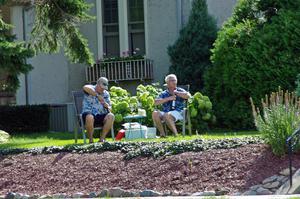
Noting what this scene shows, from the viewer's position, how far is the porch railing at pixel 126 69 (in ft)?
71.1

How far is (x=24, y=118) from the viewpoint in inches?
833

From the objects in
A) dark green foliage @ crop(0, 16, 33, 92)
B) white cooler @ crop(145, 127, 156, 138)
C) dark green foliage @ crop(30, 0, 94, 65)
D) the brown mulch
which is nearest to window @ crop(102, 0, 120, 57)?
dark green foliage @ crop(30, 0, 94, 65)

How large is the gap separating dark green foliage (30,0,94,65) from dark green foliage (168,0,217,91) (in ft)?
12.6

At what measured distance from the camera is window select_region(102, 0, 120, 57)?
2234 cm

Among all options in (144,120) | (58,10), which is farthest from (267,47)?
(58,10)

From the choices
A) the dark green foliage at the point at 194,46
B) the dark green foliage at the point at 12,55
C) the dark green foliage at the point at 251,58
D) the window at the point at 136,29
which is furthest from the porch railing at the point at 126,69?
the dark green foliage at the point at 12,55

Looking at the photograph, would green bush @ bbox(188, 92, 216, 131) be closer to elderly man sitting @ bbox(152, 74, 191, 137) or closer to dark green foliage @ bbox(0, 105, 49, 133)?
elderly man sitting @ bbox(152, 74, 191, 137)

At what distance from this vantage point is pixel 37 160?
11.9 meters

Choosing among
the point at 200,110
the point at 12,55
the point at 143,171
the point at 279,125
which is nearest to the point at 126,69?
the point at 200,110

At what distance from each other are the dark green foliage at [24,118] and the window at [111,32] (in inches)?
101

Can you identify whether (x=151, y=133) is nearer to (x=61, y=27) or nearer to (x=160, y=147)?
(x=61, y=27)

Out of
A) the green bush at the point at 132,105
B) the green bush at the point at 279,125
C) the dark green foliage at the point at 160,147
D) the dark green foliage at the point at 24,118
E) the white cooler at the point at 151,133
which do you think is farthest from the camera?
the dark green foliage at the point at 24,118

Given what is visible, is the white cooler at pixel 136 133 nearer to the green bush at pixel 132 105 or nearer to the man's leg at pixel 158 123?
the man's leg at pixel 158 123

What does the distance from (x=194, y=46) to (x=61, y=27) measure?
4853 mm
